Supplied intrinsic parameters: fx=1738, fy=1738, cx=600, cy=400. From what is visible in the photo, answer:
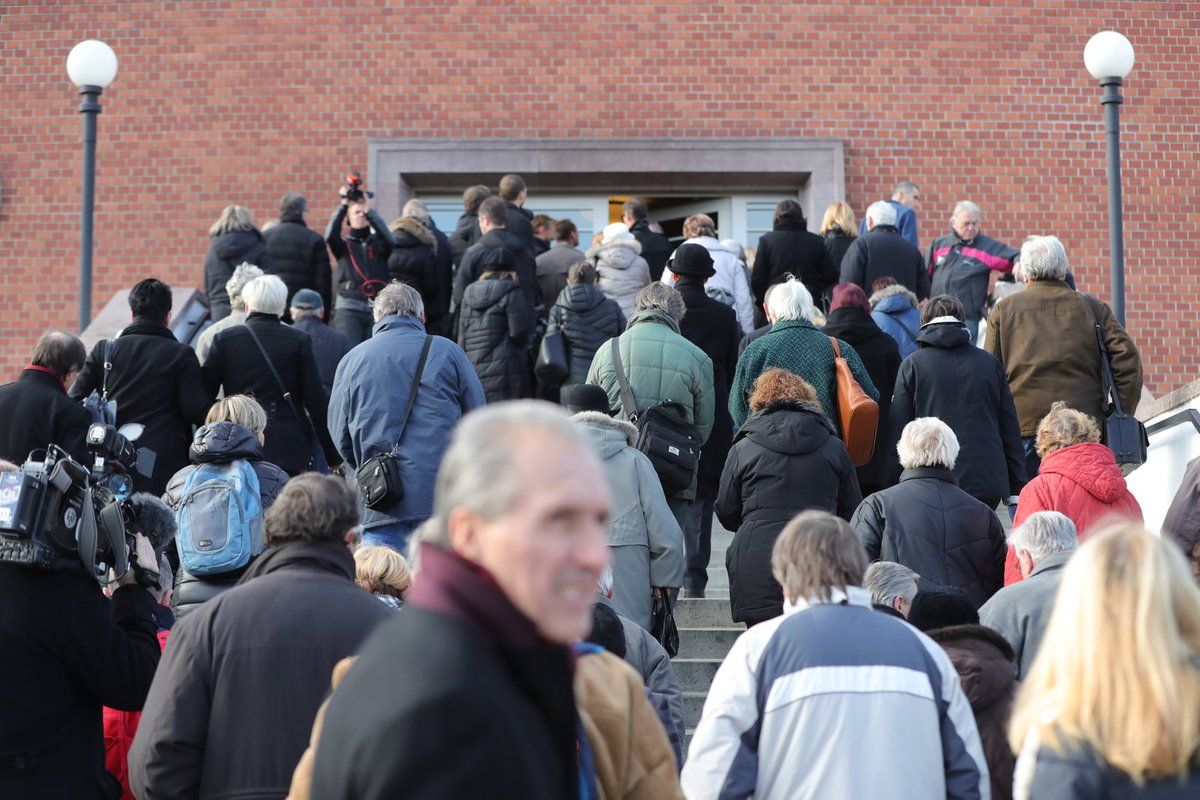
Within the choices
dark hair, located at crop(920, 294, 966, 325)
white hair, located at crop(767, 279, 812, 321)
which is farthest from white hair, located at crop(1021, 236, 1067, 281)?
white hair, located at crop(767, 279, 812, 321)

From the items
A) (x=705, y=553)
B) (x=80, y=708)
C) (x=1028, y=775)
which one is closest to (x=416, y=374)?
(x=705, y=553)

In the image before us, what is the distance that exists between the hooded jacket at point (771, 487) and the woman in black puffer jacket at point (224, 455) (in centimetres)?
201

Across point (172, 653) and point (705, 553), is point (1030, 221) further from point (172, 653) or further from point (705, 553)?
point (172, 653)

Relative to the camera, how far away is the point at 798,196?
1784 centimetres

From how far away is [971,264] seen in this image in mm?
12938

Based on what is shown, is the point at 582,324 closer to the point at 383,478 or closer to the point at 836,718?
the point at 383,478

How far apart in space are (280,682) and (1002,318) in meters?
6.31

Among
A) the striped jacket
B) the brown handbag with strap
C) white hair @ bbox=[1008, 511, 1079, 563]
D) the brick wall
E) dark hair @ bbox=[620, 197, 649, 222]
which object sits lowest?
the striped jacket

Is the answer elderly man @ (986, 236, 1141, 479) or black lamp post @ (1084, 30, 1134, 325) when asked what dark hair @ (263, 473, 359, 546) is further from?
black lamp post @ (1084, 30, 1134, 325)

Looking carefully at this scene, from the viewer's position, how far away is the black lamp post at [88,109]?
42.6 feet

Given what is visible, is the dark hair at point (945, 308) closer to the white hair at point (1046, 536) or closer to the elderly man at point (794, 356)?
the elderly man at point (794, 356)

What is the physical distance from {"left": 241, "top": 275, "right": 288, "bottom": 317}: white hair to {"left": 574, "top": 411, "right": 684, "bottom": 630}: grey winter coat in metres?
3.08

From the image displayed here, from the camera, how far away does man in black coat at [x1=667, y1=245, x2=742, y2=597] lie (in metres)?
9.73

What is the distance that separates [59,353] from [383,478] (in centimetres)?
182
